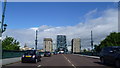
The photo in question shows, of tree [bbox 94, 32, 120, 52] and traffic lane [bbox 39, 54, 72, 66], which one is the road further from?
tree [bbox 94, 32, 120, 52]

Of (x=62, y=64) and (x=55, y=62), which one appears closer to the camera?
(x=62, y=64)

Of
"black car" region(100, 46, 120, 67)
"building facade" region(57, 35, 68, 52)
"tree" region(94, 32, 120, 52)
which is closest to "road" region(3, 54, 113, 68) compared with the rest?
"black car" region(100, 46, 120, 67)

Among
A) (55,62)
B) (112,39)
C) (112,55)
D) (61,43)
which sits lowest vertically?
(55,62)

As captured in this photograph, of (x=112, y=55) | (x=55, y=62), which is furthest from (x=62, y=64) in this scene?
(x=112, y=55)

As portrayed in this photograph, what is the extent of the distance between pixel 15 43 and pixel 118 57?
74393mm

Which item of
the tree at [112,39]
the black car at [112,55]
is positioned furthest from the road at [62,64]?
the tree at [112,39]

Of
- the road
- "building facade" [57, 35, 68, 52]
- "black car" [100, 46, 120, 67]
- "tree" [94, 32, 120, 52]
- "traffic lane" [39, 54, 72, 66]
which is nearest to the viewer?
"black car" [100, 46, 120, 67]

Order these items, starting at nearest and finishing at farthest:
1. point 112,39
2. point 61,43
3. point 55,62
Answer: point 55,62 < point 112,39 < point 61,43

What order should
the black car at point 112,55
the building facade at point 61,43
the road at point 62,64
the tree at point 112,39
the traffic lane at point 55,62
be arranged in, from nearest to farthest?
1. the black car at point 112,55
2. the road at point 62,64
3. the traffic lane at point 55,62
4. the tree at point 112,39
5. the building facade at point 61,43

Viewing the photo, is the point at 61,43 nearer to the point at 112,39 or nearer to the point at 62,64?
the point at 112,39

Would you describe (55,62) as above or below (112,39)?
below

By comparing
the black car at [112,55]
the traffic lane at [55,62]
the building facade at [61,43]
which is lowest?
the traffic lane at [55,62]

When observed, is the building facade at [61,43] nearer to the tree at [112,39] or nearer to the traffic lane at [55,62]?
the tree at [112,39]

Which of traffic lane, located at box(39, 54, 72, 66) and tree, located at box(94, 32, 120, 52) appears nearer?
traffic lane, located at box(39, 54, 72, 66)
